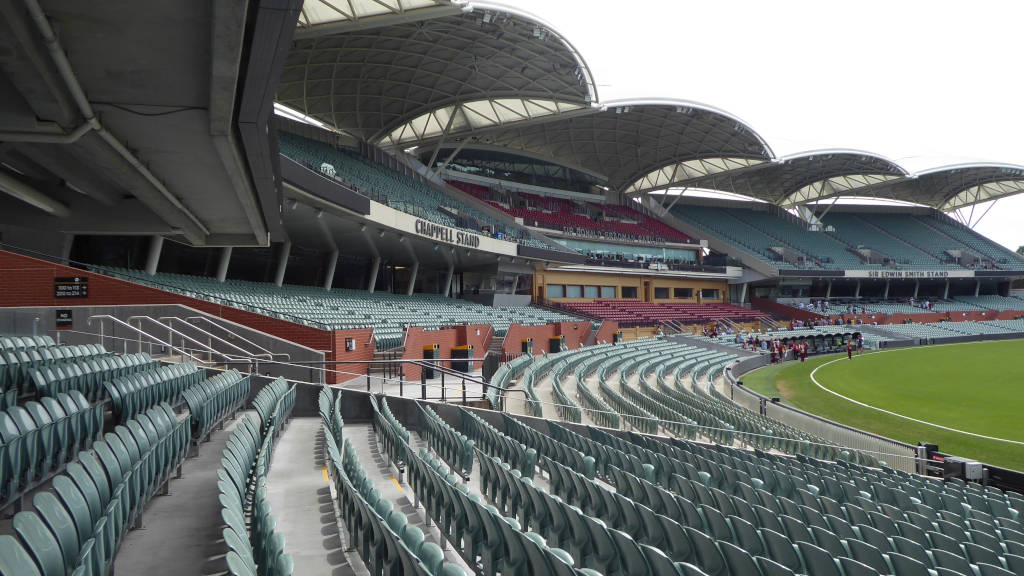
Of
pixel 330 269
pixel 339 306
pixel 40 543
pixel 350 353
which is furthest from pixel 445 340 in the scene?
pixel 40 543

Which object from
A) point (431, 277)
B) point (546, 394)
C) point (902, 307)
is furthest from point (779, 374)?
point (902, 307)

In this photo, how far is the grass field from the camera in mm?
16406

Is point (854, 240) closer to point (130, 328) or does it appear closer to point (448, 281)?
point (448, 281)

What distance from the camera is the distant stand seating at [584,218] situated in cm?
4797

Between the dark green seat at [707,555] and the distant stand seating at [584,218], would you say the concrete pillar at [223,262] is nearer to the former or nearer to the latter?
the dark green seat at [707,555]

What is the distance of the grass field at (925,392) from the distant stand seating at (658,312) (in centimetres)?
1148

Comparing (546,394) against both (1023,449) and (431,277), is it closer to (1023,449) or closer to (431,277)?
(1023,449)

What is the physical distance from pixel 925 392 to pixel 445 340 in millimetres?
18493

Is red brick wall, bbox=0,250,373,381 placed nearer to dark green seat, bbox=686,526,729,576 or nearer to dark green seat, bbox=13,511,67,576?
dark green seat, bbox=686,526,729,576

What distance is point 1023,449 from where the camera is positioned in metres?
14.7

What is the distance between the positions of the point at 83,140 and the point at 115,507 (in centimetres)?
770

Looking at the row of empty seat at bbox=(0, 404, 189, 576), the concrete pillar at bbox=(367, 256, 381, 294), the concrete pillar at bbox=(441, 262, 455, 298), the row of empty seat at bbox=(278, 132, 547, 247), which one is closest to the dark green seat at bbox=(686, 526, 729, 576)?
the row of empty seat at bbox=(0, 404, 189, 576)

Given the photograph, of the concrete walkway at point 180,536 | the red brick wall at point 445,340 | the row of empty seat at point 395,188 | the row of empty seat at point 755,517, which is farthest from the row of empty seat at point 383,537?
the row of empty seat at point 395,188

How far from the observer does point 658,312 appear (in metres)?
48.3
